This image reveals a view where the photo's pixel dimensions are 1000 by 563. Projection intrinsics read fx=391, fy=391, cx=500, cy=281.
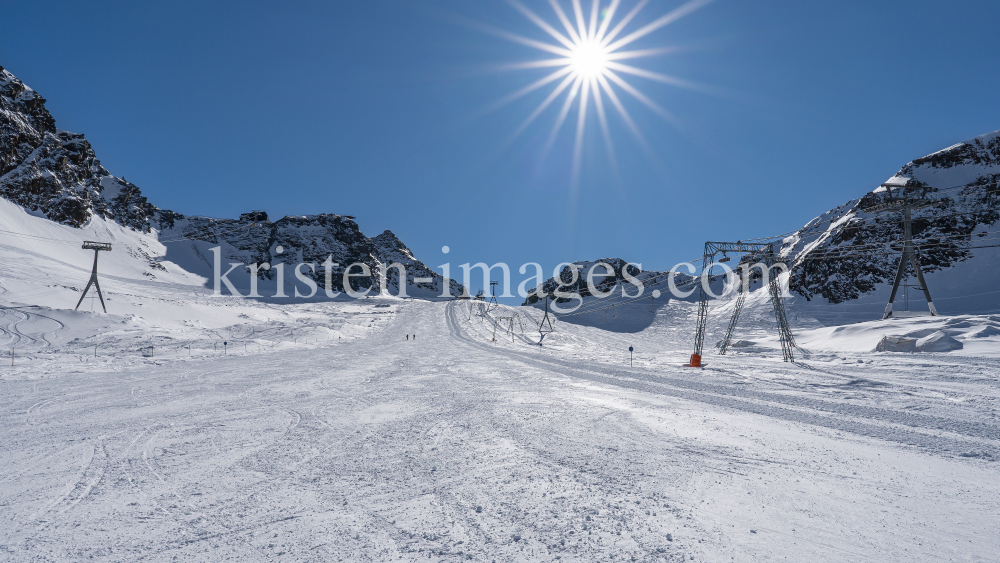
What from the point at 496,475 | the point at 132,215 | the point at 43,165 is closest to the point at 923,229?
the point at 496,475

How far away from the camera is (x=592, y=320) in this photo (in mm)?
60062

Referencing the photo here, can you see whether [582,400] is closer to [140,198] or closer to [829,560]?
[829,560]

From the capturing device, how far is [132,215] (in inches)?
4350

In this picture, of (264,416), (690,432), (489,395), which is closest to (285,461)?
(264,416)

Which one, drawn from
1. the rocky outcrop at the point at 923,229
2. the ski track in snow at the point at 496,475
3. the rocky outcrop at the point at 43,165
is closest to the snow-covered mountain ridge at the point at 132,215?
the rocky outcrop at the point at 43,165

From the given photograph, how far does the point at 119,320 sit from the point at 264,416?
102 feet

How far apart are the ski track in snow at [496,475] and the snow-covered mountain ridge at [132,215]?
98.1m

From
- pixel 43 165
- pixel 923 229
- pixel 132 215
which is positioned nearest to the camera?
pixel 923 229

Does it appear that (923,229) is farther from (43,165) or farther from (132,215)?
(132,215)

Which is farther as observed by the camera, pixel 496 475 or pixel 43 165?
pixel 43 165

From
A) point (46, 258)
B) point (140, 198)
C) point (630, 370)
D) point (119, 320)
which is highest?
point (140, 198)

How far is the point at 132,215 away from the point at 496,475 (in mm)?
149392

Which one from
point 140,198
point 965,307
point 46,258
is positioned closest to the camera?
point 965,307

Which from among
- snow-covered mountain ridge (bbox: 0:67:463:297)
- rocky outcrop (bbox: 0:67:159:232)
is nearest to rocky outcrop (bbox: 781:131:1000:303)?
snow-covered mountain ridge (bbox: 0:67:463:297)
